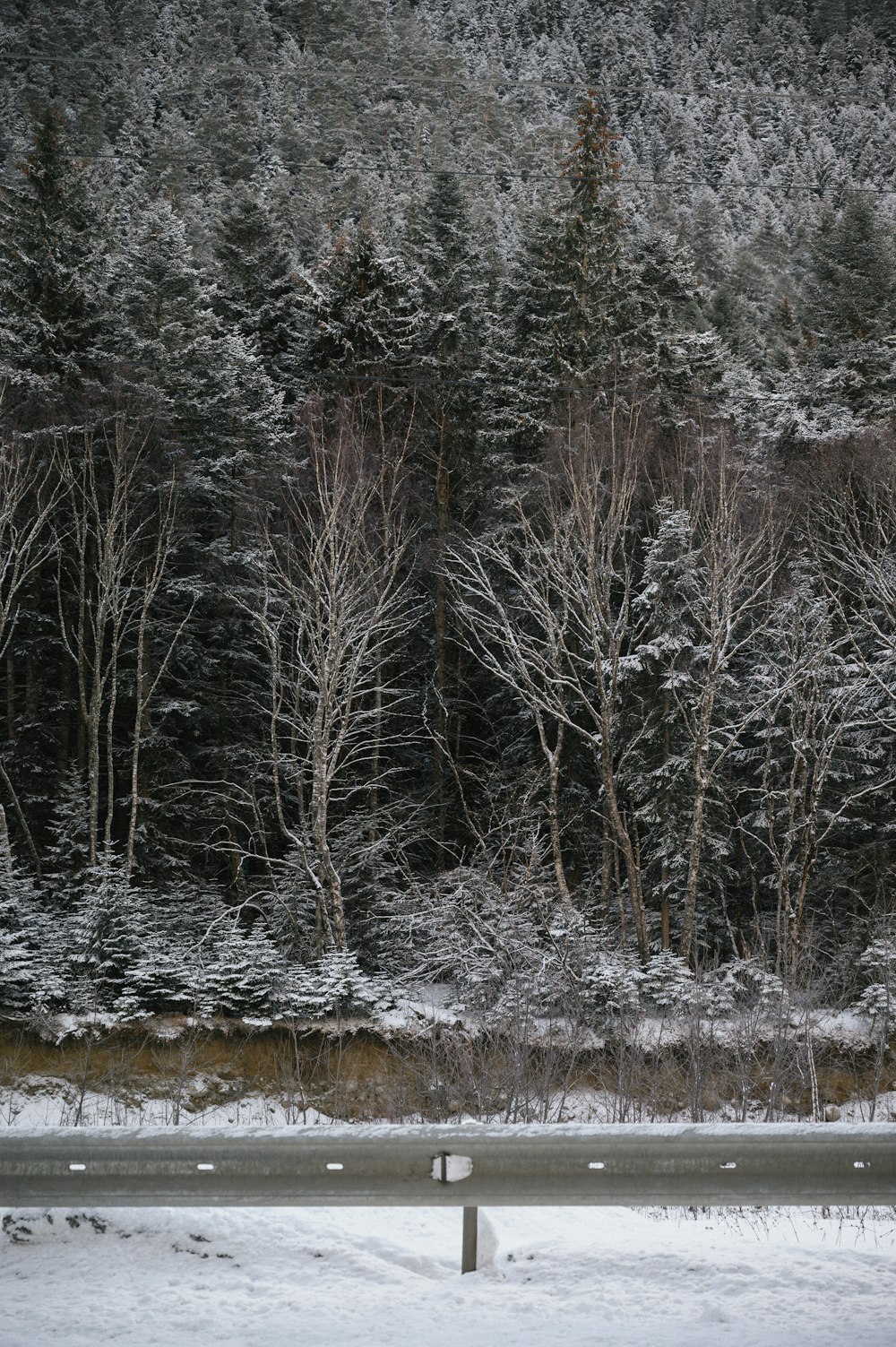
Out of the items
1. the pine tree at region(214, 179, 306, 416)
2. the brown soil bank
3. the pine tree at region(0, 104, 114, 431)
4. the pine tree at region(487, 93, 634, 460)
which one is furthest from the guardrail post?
the pine tree at region(214, 179, 306, 416)

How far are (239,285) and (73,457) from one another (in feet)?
34.4

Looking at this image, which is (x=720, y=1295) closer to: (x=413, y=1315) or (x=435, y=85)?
(x=413, y=1315)

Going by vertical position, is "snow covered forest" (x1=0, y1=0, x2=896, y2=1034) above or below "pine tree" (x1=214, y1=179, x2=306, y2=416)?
below

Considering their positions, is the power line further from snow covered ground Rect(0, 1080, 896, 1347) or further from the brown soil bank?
snow covered ground Rect(0, 1080, 896, 1347)

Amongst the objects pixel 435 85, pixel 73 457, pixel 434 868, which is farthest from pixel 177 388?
pixel 435 85

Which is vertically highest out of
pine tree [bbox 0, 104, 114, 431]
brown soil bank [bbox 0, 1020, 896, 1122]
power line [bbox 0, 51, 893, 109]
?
power line [bbox 0, 51, 893, 109]

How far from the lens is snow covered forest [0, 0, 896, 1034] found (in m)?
17.0

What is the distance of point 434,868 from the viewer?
2127cm

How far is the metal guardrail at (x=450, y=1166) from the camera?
3.72 meters

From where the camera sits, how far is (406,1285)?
384 cm

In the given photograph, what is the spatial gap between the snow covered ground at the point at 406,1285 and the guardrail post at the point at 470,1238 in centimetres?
4

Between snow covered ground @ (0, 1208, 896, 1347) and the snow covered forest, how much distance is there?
24.4 ft

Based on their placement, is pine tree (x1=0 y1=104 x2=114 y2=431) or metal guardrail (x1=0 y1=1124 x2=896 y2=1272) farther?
pine tree (x1=0 y1=104 x2=114 y2=431)

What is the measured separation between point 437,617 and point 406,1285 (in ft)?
65.3
